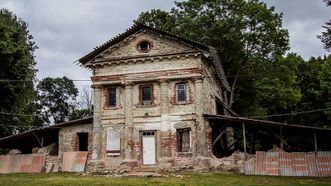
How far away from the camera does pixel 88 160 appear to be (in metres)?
27.4

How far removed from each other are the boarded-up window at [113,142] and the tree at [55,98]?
28.6 m

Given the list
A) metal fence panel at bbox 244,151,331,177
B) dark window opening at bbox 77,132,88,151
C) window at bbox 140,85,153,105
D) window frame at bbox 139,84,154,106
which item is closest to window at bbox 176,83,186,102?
window frame at bbox 139,84,154,106

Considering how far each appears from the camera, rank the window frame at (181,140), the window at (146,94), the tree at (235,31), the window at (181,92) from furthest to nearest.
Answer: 1. the tree at (235,31)
2. the window at (146,94)
3. the window at (181,92)
4. the window frame at (181,140)

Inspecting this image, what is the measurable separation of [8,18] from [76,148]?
18.4 meters

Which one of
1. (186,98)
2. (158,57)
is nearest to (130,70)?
(158,57)

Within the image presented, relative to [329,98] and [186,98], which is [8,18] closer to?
[186,98]

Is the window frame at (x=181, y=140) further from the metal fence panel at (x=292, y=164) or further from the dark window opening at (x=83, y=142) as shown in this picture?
the dark window opening at (x=83, y=142)

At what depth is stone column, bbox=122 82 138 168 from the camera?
26.5 meters

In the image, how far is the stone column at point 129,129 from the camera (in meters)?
26.5

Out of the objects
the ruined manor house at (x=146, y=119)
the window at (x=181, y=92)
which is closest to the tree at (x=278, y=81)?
the ruined manor house at (x=146, y=119)

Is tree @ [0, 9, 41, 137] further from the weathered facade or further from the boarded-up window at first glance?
the boarded-up window

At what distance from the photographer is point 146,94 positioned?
27594 millimetres

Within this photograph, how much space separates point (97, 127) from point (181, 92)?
6078 millimetres

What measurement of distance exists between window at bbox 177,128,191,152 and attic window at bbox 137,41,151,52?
5.86 meters
